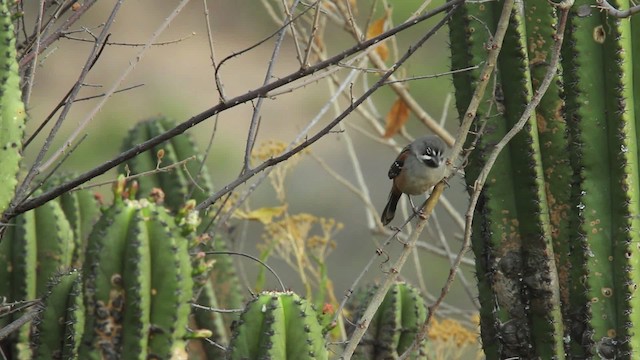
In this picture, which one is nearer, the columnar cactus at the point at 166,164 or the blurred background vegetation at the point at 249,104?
the columnar cactus at the point at 166,164

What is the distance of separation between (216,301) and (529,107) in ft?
6.66

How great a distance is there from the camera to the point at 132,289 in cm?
259

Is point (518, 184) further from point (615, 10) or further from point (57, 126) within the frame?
point (57, 126)

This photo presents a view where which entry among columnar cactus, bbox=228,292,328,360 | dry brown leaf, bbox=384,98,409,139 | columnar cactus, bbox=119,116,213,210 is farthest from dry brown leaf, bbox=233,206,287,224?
columnar cactus, bbox=228,292,328,360

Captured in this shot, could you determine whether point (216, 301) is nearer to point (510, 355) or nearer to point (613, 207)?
point (510, 355)

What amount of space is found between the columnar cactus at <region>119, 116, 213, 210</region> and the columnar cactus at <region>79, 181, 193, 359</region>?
1958mm

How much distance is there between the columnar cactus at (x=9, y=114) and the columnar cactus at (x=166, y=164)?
1717 mm

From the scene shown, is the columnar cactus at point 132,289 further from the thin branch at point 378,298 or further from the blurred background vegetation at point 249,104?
the blurred background vegetation at point 249,104

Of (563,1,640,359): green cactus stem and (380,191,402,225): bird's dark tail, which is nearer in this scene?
(563,1,640,359): green cactus stem

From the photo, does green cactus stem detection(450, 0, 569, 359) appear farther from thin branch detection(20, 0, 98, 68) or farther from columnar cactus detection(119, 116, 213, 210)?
columnar cactus detection(119, 116, 213, 210)

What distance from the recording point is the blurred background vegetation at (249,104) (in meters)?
10.8

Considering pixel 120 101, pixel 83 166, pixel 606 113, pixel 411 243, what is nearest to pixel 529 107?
pixel 606 113

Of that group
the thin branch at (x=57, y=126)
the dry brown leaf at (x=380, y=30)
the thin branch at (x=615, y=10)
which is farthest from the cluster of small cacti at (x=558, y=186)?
the dry brown leaf at (x=380, y=30)

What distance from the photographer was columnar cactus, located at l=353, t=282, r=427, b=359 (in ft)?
12.4
